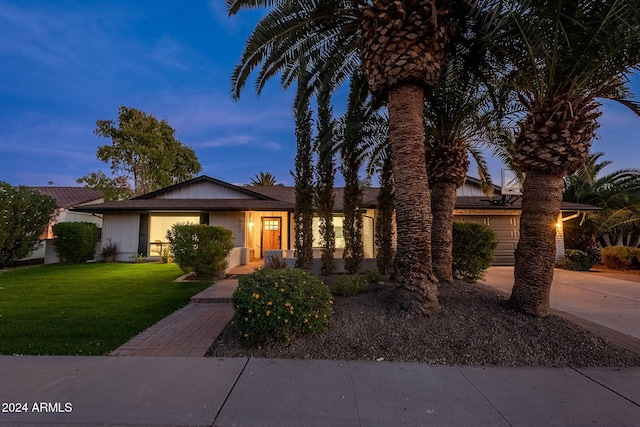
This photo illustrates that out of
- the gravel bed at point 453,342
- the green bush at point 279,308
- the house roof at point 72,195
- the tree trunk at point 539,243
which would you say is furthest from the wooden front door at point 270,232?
the house roof at point 72,195

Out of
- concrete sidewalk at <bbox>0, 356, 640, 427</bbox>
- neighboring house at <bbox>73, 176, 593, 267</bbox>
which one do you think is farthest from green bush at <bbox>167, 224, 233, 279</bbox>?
concrete sidewalk at <bbox>0, 356, 640, 427</bbox>

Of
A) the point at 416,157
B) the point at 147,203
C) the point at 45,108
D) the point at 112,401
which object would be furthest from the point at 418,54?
the point at 45,108

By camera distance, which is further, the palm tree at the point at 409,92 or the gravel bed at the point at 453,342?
the palm tree at the point at 409,92

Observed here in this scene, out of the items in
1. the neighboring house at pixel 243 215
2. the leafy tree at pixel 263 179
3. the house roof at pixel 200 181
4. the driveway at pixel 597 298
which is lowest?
the driveway at pixel 597 298

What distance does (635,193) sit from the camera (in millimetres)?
14836

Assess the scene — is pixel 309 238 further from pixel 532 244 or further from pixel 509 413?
pixel 509 413

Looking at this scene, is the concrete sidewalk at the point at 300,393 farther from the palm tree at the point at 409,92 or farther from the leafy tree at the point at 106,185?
the leafy tree at the point at 106,185

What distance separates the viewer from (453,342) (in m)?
4.12

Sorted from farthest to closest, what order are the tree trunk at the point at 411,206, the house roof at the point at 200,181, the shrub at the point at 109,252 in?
the house roof at the point at 200,181, the shrub at the point at 109,252, the tree trunk at the point at 411,206

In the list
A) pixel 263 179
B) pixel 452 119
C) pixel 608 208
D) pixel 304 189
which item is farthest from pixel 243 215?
pixel 263 179

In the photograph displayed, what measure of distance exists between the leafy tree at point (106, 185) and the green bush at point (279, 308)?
24.9 meters

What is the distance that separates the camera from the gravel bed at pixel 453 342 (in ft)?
12.6

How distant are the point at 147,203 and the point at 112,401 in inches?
570

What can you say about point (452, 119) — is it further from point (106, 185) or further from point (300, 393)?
point (106, 185)
